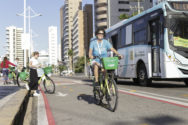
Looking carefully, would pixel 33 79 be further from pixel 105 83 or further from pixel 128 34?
pixel 128 34

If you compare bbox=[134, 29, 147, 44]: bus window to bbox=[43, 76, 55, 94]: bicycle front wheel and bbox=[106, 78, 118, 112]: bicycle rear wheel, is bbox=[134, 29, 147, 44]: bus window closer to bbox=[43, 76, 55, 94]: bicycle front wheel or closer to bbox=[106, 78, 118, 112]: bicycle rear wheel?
bbox=[43, 76, 55, 94]: bicycle front wheel

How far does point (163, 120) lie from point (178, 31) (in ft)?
21.3

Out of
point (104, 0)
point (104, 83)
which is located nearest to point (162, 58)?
point (104, 83)

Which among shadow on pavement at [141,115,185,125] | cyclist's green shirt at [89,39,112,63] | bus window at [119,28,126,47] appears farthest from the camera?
bus window at [119,28,126,47]

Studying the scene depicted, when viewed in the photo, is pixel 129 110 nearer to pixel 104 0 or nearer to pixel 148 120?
pixel 148 120

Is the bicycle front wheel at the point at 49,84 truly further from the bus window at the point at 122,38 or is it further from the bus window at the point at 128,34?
the bus window at the point at 122,38

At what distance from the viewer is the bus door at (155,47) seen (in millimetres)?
10531

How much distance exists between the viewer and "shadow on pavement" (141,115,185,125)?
4238mm

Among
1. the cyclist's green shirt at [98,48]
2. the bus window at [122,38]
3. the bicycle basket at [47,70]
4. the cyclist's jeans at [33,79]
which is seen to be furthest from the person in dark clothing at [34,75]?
the bus window at [122,38]

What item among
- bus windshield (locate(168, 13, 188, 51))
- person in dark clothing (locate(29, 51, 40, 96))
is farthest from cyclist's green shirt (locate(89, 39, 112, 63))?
bus windshield (locate(168, 13, 188, 51))

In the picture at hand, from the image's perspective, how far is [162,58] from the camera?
10.1 metres

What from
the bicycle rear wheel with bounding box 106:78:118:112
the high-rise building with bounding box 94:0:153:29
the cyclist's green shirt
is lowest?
the bicycle rear wheel with bounding box 106:78:118:112

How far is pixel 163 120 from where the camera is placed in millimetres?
4449

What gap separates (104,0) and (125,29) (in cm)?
7332
